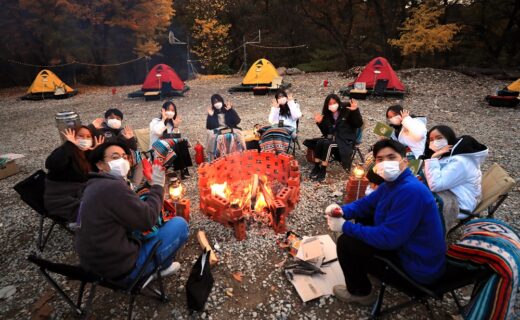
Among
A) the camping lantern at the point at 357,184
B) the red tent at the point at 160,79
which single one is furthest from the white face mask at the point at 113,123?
the red tent at the point at 160,79

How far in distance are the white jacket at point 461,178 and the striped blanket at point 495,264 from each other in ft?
3.43

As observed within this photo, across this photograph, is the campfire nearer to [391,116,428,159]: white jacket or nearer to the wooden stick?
the wooden stick

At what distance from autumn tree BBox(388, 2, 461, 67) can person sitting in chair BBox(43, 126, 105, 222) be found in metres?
15.9

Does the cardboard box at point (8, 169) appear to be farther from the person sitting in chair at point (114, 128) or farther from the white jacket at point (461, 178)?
the white jacket at point (461, 178)

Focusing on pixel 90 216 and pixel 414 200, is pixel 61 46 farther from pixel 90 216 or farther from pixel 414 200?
pixel 414 200

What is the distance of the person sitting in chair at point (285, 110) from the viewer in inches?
240

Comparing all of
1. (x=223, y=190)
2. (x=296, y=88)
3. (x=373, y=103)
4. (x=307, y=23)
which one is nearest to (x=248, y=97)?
(x=296, y=88)

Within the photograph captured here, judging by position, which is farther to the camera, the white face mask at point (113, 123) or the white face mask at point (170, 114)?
the white face mask at point (170, 114)

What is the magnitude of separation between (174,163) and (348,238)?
394 cm

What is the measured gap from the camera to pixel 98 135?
434cm

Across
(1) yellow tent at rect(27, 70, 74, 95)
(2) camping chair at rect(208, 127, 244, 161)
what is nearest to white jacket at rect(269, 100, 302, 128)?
(2) camping chair at rect(208, 127, 244, 161)

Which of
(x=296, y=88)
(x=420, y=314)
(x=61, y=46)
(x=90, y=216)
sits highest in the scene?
(x=61, y=46)

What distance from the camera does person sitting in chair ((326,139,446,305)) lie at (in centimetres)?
234

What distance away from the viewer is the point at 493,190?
3436 millimetres
